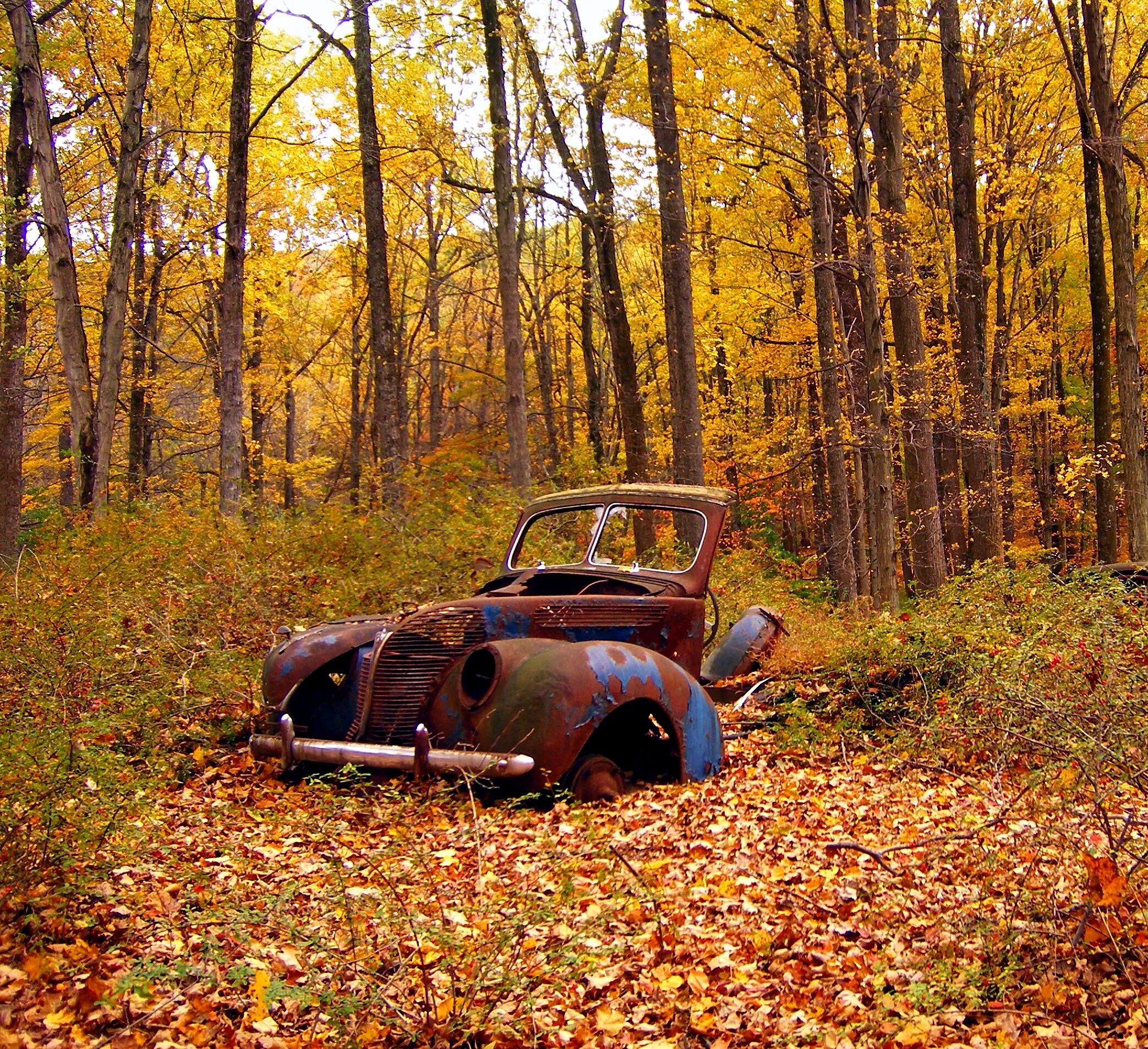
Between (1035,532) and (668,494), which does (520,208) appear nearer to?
(1035,532)

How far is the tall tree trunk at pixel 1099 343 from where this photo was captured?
44.7 feet

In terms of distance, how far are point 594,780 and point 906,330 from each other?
10945mm

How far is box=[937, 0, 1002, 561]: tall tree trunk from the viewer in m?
16.2

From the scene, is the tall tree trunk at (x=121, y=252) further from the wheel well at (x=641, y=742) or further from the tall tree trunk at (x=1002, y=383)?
the tall tree trunk at (x=1002, y=383)

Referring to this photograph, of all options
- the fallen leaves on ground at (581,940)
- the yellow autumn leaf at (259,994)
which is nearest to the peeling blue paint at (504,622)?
the fallen leaves on ground at (581,940)

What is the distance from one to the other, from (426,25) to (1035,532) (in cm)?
2211

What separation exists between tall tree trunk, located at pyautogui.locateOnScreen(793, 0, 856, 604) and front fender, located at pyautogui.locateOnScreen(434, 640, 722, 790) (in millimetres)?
9091

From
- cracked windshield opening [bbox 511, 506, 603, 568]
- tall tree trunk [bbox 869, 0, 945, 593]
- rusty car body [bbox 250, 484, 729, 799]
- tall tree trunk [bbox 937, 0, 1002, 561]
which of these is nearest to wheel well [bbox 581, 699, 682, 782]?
rusty car body [bbox 250, 484, 729, 799]

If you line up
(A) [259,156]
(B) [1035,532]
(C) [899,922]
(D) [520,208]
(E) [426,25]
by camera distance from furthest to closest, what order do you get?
1. (B) [1035,532]
2. (D) [520,208]
3. (A) [259,156]
4. (E) [426,25]
5. (C) [899,922]

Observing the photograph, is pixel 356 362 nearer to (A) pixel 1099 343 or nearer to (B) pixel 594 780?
(A) pixel 1099 343

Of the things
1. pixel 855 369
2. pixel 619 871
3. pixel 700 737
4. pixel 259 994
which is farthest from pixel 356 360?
pixel 259 994

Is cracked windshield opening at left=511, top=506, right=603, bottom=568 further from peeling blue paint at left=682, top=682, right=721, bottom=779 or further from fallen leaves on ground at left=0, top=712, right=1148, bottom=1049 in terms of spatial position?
fallen leaves on ground at left=0, top=712, right=1148, bottom=1049

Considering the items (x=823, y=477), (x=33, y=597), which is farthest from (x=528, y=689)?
(x=823, y=477)

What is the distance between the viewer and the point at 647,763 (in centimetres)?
653
